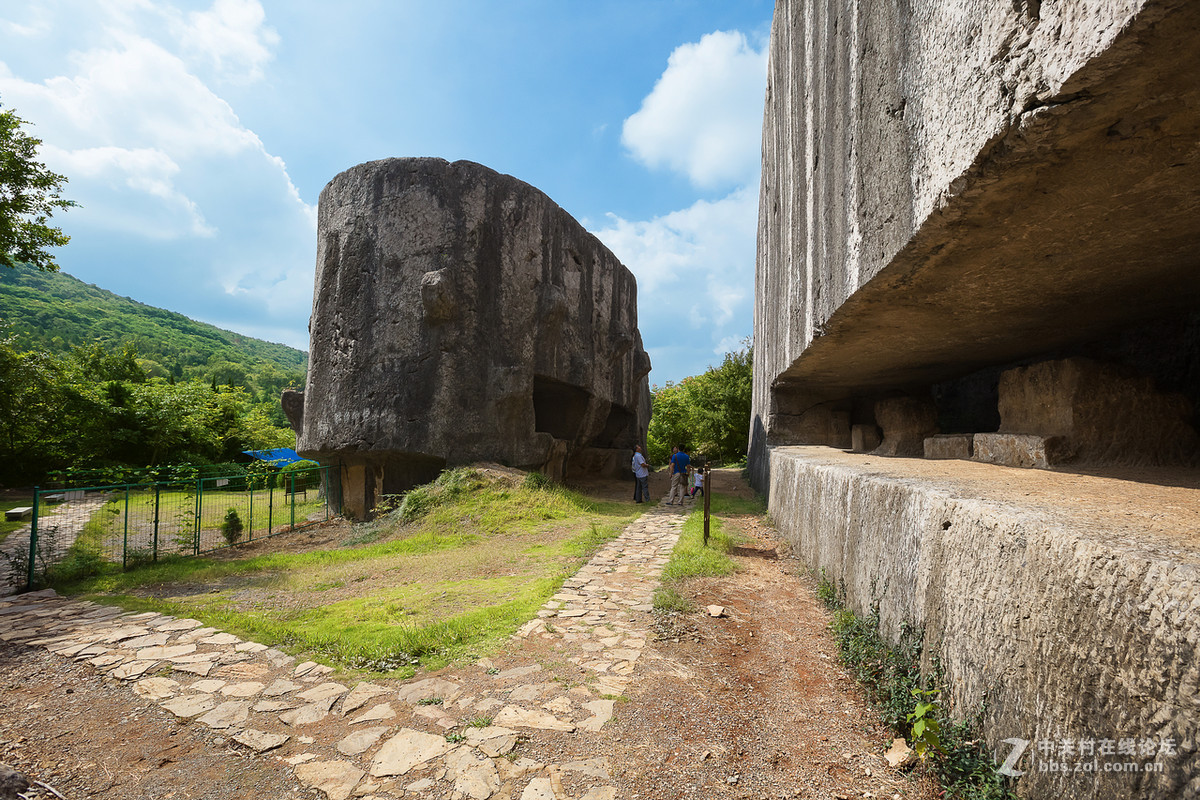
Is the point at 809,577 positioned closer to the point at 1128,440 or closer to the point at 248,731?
the point at 1128,440

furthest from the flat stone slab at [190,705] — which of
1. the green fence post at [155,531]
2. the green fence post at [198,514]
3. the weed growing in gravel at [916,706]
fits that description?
the green fence post at [198,514]

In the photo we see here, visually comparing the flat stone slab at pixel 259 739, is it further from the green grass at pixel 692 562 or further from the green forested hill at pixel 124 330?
the green forested hill at pixel 124 330

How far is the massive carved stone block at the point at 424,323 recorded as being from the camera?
1081 centimetres

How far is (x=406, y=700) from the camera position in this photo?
3.43 metres

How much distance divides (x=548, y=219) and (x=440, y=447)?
19.8 feet

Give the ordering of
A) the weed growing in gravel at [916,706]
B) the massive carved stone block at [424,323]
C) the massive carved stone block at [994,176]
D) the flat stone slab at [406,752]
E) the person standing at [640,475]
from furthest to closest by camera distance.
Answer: the person standing at [640,475] → the massive carved stone block at [424,323] → the flat stone slab at [406,752] → the weed growing in gravel at [916,706] → the massive carved stone block at [994,176]

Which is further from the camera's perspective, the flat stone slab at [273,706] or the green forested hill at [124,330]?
the green forested hill at [124,330]

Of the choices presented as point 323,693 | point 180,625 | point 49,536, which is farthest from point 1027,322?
point 49,536

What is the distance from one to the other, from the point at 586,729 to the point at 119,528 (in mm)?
9318

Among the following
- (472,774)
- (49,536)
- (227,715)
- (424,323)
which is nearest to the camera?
(472,774)

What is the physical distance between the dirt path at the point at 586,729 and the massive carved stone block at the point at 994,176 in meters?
2.71

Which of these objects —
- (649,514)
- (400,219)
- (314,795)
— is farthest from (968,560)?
(400,219)

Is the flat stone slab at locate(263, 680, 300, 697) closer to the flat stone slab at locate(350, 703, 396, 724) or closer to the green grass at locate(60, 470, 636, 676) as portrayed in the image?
the green grass at locate(60, 470, 636, 676)

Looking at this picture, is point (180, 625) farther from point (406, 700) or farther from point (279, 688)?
point (406, 700)
